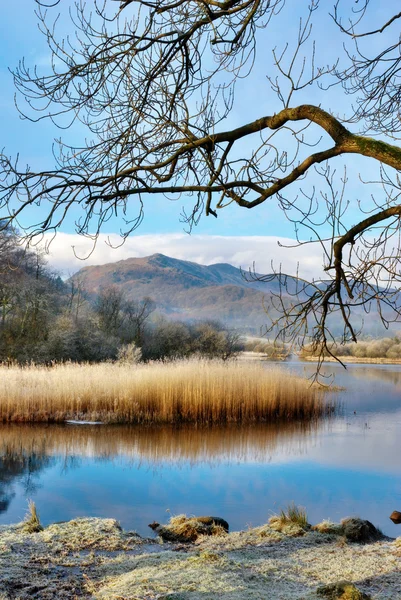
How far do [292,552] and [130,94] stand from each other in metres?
3.50

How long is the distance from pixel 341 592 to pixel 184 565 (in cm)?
108

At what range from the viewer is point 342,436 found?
11.3 m

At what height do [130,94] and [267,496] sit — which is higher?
[130,94]

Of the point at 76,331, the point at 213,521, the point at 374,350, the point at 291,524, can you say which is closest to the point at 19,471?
the point at 213,521

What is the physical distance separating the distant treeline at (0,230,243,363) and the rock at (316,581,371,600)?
45.7 ft

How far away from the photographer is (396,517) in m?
6.39

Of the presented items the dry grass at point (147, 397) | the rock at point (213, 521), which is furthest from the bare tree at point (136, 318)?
the rock at point (213, 521)

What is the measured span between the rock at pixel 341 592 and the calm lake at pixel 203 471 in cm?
278

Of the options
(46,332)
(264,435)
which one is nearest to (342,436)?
(264,435)

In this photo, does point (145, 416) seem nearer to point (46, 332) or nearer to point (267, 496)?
point (267, 496)

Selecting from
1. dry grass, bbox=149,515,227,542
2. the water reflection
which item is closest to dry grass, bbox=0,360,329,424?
the water reflection

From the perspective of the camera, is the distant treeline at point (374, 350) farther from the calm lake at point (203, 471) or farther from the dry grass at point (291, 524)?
the dry grass at point (291, 524)

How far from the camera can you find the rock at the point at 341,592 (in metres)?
3.03

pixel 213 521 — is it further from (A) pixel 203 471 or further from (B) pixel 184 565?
(A) pixel 203 471
